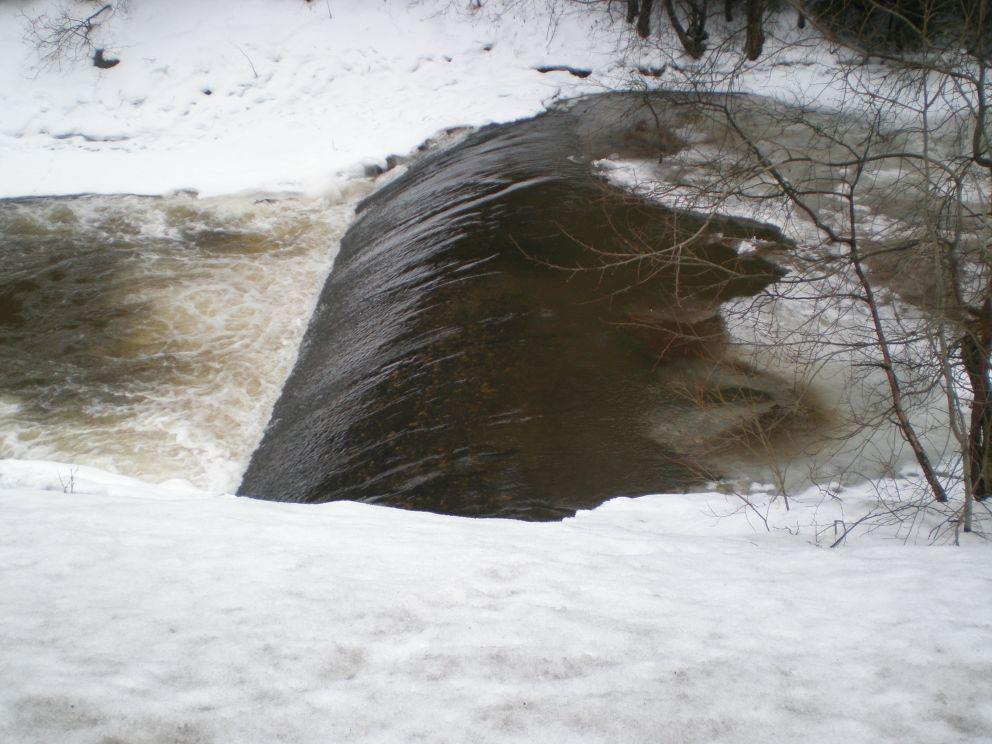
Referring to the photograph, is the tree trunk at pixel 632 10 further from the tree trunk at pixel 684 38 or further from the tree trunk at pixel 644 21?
the tree trunk at pixel 684 38

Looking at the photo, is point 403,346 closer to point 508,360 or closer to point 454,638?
point 508,360

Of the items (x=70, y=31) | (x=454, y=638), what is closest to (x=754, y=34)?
(x=454, y=638)

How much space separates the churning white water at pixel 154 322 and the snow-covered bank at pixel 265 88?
111cm

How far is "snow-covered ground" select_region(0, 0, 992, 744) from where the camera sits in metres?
1.77

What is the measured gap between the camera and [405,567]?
2729 millimetres

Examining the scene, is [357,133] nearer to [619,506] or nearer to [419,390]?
[419,390]

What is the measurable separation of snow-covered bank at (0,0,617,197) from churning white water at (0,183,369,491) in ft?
3.64

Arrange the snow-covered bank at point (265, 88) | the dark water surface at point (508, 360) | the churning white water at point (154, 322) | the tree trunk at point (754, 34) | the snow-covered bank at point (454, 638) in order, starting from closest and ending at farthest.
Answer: the snow-covered bank at point (454, 638), the dark water surface at point (508, 360), the churning white water at point (154, 322), the snow-covered bank at point (265, 88), the tree trunk at point (754, 34)

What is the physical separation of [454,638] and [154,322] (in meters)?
6.86

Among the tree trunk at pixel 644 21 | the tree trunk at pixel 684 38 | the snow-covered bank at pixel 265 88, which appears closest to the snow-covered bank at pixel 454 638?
the snow-covered bank at pixel 265 88

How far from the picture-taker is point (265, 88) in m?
14.6

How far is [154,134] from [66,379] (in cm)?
844

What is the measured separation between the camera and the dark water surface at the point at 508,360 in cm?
493

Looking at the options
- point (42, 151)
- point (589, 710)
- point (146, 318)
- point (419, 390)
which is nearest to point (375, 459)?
point (419, 390)
